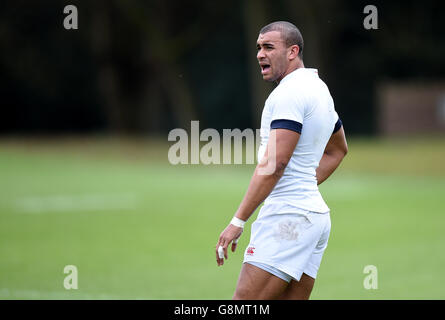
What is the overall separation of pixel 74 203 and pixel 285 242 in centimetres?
1558

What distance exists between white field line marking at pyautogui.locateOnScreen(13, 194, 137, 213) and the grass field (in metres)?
0.03

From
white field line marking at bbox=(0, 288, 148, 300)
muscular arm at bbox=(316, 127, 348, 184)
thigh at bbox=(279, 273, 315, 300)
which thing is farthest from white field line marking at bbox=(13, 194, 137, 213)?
thigh at bbox=(279, 273, 315, 300)

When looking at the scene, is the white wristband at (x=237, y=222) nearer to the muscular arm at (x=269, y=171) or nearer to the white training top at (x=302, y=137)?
the muscular arm at (x=269, y=171)

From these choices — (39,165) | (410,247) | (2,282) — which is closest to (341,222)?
(410,247)

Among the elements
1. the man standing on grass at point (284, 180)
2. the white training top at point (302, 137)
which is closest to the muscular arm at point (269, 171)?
the man standing on grass at point (284, 180)

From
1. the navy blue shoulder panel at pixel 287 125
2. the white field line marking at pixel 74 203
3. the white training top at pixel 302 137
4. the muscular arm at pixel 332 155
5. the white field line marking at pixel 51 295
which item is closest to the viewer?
the navy blue shoulder panel at pixel 287 125

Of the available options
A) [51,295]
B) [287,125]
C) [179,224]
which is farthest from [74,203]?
[287,125]

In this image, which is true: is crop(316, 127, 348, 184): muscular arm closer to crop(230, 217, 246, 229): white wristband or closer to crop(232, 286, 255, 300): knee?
crop(230, 217, 246, 229): white wristband

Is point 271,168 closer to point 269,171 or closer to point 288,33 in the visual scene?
point 269,171

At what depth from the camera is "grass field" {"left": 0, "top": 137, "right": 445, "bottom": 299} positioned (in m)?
10.8

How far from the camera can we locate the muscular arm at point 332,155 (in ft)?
20.8

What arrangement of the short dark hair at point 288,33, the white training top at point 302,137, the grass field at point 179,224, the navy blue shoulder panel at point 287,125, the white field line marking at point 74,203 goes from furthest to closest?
the white field line marking at point 74,203 → the grass field at point 179,224 → the short dark hair at point 288,33 → the white training top at point 302,137 → the navy blue shoulder panel at point 287,125

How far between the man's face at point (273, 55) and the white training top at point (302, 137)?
11cm

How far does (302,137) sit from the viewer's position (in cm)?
565
